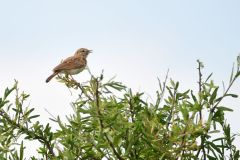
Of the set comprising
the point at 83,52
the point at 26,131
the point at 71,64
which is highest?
the point at 83,52

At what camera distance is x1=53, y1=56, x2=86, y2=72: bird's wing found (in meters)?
15.7

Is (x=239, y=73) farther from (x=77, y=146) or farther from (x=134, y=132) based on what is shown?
(x=77, y=146)

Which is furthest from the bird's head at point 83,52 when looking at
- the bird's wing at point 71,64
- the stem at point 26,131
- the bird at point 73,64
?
the stem at point 26,131

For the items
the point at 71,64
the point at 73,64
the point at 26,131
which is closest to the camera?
the point at 26,131

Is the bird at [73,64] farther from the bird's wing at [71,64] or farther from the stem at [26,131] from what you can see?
the stem at [26,131]

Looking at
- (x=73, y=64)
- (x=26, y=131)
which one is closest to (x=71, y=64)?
(x=73, y=64)

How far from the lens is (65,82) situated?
8.63 meters

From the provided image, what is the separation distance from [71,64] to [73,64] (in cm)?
18

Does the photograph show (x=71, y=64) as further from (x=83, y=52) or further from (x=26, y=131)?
(x=26, y=131)

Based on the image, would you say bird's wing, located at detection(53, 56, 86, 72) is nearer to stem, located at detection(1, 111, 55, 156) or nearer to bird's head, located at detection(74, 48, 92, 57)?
bird's head, located at detection(74, 48, 92, 57)

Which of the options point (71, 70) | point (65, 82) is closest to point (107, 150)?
point (65, 82)

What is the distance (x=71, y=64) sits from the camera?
55.3ft

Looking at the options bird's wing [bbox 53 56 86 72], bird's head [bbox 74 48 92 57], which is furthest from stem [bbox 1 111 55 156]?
bird's head [bbox 74 48 92 57]

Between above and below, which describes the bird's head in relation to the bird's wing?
above
